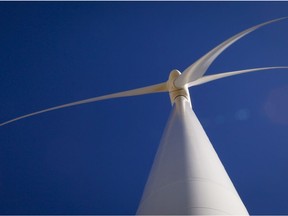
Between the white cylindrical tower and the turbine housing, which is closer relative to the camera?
the white cylindrical tower

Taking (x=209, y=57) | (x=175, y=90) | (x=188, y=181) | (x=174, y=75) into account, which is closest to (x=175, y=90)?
(x=175, y=90)

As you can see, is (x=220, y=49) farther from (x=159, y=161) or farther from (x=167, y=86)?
(x=159, y=161)

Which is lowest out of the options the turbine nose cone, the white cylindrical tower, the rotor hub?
the white cylindrical tower

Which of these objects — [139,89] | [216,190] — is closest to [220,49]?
[139,89]

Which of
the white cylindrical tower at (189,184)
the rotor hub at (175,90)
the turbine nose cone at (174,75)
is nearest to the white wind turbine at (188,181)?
the white cylindrical tower at (189,184)

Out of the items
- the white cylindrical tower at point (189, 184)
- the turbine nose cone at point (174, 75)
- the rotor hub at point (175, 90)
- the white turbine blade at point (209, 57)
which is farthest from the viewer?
the turbine nose cone at point (174, 75)

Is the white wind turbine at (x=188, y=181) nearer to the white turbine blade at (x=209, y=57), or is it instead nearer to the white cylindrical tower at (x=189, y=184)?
the white cylindrical tower at (x=189, y=184)

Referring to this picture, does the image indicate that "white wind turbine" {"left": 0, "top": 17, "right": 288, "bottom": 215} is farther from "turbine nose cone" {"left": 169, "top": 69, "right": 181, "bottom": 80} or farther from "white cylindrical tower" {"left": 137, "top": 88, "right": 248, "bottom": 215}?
"turbine nose cone" {"left": 169, "top": 69, "right": 181, "bottom": 80}

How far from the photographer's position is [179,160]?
662cm

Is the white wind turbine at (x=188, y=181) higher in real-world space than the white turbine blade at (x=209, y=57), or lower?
lower

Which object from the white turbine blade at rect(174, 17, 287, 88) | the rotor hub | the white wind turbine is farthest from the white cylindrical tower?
the rotor hub

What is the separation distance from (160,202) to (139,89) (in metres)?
8.18

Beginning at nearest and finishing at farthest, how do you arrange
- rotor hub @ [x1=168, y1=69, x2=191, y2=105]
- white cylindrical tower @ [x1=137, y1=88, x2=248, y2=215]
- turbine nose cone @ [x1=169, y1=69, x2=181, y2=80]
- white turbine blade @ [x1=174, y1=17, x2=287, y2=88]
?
white cylindrical tower @ [x1=137, y1=88, x2=248, y2=215]
white turbine blade @ [x1=174, y1=17, x2=287, y2=88]
rotor hub @ [x1=168, y1=69, x2=191, y2=105]
turbine nose cone @ [x1=169, y1=69, x2=181, y2=80]

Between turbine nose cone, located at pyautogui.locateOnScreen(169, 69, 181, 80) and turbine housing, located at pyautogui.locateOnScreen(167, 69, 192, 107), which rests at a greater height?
turbine nose cone, located at pyautogui.locateOnScreen(169, 69, 181, 80)
